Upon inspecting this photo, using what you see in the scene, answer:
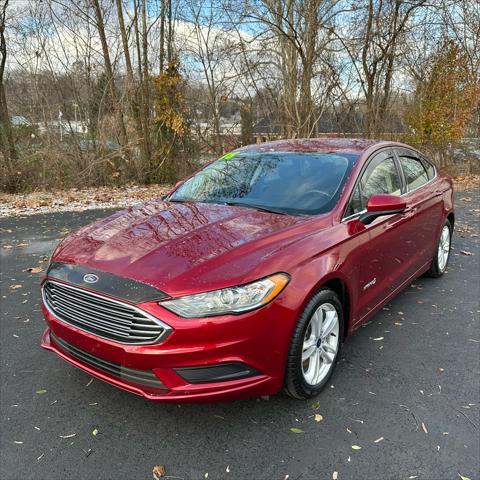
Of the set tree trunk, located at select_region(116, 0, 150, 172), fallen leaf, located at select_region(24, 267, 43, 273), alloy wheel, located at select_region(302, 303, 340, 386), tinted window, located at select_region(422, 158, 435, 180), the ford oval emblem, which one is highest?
tree trunk, located at select_region(116, 0, 150, 172)

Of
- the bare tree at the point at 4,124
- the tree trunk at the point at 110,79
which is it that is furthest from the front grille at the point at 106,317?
the tree trunk at the point at 110,79

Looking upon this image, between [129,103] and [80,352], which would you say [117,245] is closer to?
[80,352]

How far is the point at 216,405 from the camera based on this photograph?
8.83 feet

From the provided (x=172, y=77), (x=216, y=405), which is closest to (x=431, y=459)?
(x=216, y=405)

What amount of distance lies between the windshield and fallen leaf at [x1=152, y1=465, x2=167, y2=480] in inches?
70.3

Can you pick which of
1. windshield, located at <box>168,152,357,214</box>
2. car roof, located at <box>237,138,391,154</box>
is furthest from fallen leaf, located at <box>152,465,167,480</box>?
car roof, located at <box>237,138,391,154</box>

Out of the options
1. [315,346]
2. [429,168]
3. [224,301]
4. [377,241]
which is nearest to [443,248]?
[429,168]


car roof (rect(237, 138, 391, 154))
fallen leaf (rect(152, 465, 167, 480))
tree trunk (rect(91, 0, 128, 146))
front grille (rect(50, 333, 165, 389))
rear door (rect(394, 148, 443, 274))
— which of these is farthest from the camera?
tree trunk (rect(91, 0, 128, 146))

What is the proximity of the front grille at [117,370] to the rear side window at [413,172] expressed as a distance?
9.78 ft

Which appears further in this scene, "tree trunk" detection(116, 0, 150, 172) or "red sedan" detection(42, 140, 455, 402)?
"tree trunk" detection(116, 0, 150, 172)

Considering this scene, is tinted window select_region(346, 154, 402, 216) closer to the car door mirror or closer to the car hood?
the car door mirror

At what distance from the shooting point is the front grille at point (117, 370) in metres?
2.28

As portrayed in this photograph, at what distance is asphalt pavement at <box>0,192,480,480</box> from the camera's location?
2223mm

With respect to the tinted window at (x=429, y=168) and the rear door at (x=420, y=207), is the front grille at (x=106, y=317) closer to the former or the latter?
the rear door at (x=420, y=207)
